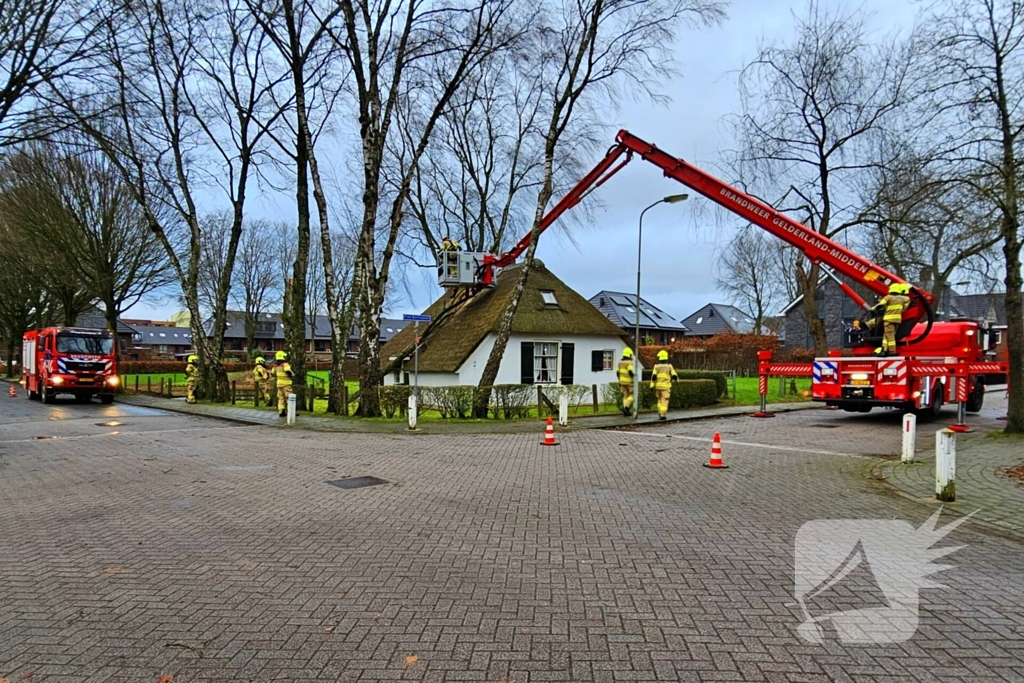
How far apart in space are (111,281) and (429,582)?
3050 centimetres

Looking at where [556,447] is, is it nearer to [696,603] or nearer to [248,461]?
[248,461]

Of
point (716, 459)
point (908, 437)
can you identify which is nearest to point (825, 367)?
point (908, 437)

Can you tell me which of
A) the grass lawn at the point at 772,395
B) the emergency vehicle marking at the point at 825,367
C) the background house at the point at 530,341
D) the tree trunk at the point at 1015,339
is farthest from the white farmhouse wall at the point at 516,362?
the tree trunk at the point at 1015,339

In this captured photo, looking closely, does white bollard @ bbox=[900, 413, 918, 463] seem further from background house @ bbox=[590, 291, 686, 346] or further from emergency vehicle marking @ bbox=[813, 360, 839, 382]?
background house @ bbox=[590, 291, 686, 346]

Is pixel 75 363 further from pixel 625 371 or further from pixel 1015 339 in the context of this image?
pixel 1015 339

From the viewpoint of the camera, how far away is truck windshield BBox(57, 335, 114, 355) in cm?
2328

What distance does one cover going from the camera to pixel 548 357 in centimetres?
2480

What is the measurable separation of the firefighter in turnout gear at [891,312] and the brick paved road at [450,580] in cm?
708

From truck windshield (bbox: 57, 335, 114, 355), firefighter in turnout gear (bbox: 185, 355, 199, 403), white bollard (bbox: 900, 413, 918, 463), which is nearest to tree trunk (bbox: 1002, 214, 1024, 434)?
white bollard (bbox: 900, 413, 918, 463)

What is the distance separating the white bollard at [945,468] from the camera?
7.09 metres

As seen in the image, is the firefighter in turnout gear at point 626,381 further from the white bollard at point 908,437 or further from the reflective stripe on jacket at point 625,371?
Answer: the white bollard at point 908,437

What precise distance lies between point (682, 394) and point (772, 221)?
6330 millimetres

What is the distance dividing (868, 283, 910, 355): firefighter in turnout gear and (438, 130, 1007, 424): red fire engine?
0.23m

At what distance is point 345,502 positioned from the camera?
273 inches
